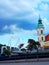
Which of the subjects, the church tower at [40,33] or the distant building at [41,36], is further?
the church tower at [40,33]

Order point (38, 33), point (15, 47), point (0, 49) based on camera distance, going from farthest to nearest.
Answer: point (38, 33) → point (15, 47) → point (0, 49)

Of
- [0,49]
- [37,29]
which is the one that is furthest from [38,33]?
[0,49]

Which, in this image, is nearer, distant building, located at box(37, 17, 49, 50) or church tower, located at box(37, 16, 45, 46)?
distant building, located at box(37, 17, 49, 50)

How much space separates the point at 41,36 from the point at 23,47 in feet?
49.0

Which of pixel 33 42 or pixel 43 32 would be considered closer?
pixel 33 42

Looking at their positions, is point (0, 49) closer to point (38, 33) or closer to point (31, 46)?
point (31, 46)

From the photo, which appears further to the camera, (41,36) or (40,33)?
(40,33)

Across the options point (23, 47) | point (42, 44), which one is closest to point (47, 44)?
point (42, 44)

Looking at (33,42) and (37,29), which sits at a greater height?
(37,29)

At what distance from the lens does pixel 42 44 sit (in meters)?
175

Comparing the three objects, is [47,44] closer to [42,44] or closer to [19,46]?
[42,44]

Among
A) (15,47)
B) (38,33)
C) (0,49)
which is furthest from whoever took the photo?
(38,33)

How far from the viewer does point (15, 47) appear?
16800 centimetres

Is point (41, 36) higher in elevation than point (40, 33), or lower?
lower
